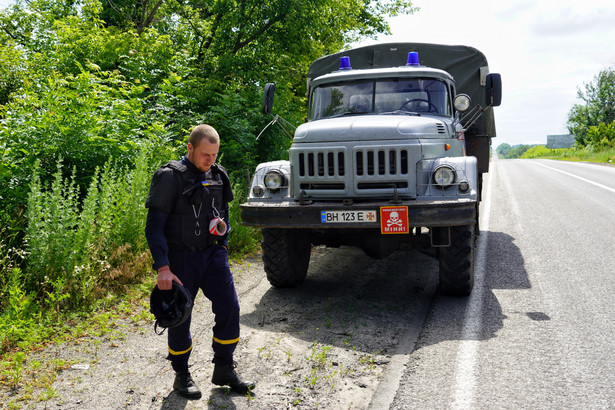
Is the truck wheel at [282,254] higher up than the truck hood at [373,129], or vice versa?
the truck hood at [373,129]

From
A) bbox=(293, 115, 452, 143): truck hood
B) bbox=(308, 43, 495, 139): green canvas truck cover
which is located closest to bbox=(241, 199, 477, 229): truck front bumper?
bbox=(293, 115, 452, 143): truck hood

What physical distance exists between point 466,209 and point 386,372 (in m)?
1.89

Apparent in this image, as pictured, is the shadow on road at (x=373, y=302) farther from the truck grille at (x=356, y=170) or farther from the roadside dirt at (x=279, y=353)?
the truck grille at (x=356, y=170)

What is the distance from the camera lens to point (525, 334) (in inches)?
180

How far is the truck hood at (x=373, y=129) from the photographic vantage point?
5.46 metres

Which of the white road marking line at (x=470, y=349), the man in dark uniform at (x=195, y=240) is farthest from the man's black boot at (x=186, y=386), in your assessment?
the white road marking line at (x=470, y=349)

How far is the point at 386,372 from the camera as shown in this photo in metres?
3.95

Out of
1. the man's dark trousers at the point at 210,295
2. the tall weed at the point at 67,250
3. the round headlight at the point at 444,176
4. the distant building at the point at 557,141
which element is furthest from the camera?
the distant building at the point at 557,141

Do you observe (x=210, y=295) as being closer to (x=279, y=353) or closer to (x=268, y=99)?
(x=279, y=353)

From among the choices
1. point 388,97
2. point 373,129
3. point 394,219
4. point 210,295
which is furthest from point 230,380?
point 388,97

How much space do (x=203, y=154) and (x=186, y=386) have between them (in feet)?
5.16

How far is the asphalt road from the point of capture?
3.50m

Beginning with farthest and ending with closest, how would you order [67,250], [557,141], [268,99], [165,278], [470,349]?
[557,141], [268,99], [67,250], [470,349], [165,278]

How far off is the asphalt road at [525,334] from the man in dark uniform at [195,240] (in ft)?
3.99
